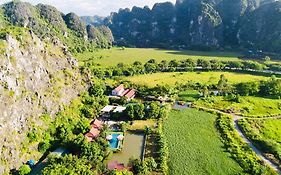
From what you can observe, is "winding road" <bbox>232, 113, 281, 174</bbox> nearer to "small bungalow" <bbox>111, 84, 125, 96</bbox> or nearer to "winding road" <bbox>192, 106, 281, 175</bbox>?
"winding road" <bbox>192, 106, 281, 175</bbox>

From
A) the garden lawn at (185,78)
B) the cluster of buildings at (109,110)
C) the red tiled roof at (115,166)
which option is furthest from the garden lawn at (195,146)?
the garden lawn at (185,78)

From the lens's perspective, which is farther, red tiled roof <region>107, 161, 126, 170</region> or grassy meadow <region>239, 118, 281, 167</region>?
grassy meadow <region>239, 118, 281, 167</region>

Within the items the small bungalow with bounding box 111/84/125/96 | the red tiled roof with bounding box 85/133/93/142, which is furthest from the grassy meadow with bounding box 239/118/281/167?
the small bungalow with bounding box 111/84/125/96

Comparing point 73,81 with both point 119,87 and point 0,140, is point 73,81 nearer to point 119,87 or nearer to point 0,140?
point 119,87

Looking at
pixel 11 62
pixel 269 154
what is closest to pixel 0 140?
pixel 11 62

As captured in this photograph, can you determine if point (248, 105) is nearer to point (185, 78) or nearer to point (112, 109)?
point (185, 78)

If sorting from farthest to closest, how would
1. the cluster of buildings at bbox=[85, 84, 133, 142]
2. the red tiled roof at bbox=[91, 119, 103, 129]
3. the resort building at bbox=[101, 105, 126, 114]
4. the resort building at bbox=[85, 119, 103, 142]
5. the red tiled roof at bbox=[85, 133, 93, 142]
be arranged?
the resort building at bbox=[101, 105, 126, 114]
the red tiled roof at bbox=[91, 119, 103, 129]
the cluster of buildings at bbox=[85, 84, 133, 142]
the resort building at bbox=[85, 119, 103, 142]
the red tiled roof at bbox=[85, 133, 93, 142]

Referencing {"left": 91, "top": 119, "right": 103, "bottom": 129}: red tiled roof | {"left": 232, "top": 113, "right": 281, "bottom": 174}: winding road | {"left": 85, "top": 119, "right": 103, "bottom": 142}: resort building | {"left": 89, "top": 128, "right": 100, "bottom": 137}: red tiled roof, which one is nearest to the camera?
{"left": 232, "top": 113, "right": 281, "bottom": 174}: winding road

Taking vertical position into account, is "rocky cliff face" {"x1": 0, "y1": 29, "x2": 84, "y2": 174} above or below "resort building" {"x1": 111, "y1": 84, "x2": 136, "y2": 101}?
above

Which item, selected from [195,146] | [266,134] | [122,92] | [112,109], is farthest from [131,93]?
[266,134]
